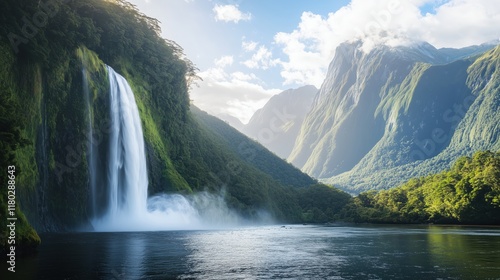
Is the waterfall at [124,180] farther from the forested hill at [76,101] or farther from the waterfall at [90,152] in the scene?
the forested hill at [76,101]

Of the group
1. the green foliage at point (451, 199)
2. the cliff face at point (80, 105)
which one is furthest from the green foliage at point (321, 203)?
the cliff face at point (80, 105)

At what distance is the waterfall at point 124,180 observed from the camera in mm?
63531

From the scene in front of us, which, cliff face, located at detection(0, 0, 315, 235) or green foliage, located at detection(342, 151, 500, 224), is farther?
green foliage, located at detection(342, 151, 500, 224)

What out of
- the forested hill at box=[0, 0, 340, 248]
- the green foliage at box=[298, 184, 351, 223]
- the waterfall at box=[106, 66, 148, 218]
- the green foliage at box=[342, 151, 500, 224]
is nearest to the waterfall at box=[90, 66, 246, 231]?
the waterfall at box=[106, 66, 148, 218]

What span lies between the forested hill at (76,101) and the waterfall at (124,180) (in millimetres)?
1850

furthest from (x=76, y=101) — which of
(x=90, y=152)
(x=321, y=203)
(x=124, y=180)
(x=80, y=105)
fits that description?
(x=321, y=203)

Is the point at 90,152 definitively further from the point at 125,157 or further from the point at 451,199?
the point at 451,199

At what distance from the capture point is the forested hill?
45125 millimetres

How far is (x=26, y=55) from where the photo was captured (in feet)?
156

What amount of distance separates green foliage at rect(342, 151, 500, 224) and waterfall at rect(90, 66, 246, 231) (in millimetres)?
67397

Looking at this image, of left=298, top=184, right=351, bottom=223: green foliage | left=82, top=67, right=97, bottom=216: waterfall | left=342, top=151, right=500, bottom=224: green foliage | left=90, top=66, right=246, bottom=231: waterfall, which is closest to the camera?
left=82, top=67, right=97, bottom=216: waterfall

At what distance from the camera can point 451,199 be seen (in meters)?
107

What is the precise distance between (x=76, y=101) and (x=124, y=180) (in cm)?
1512

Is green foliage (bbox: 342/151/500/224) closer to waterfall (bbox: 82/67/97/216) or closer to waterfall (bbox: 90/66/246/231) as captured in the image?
waterfall (bbox: 90/66/246/231)
